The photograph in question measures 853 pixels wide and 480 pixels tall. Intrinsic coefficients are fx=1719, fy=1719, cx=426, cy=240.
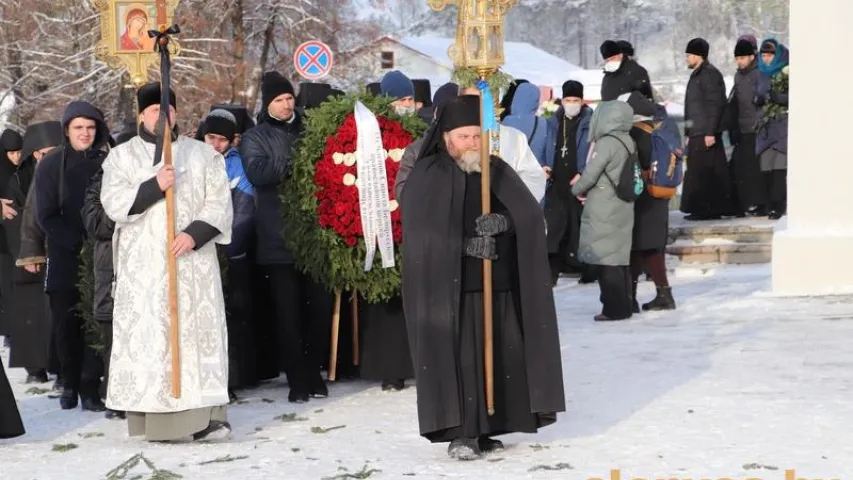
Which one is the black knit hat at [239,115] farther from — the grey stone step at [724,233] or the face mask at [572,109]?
the grey stone step at [724,233]

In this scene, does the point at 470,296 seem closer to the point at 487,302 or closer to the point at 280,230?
the point at 487,302

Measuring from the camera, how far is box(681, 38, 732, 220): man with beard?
60.5ft

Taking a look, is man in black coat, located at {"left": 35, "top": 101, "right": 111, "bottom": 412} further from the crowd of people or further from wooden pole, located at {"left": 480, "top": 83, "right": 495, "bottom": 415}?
wooden pole, located at {"left": 480, "top": 83, "right": 495, "bottom": 415}

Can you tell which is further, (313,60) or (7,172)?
(313,60)

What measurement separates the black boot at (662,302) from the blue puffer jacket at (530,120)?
2.16 metres

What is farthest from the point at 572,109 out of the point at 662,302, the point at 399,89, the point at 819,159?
the point at 399,89

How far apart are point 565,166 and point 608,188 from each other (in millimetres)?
2915

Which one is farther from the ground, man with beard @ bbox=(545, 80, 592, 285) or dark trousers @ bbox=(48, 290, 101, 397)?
man with beard @ bbox=(545, 80, 592, 285)

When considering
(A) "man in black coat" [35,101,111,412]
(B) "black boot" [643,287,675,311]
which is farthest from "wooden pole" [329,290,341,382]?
(B) "black boot" [643,287,675,311]

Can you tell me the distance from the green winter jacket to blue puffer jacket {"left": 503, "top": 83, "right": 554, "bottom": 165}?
2078 mm

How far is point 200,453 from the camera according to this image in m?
8.67

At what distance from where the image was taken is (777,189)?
60.1ft

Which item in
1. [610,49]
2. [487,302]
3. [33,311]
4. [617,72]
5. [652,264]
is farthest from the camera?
[610,49]

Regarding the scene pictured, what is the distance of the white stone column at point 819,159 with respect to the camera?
46.7 feet
